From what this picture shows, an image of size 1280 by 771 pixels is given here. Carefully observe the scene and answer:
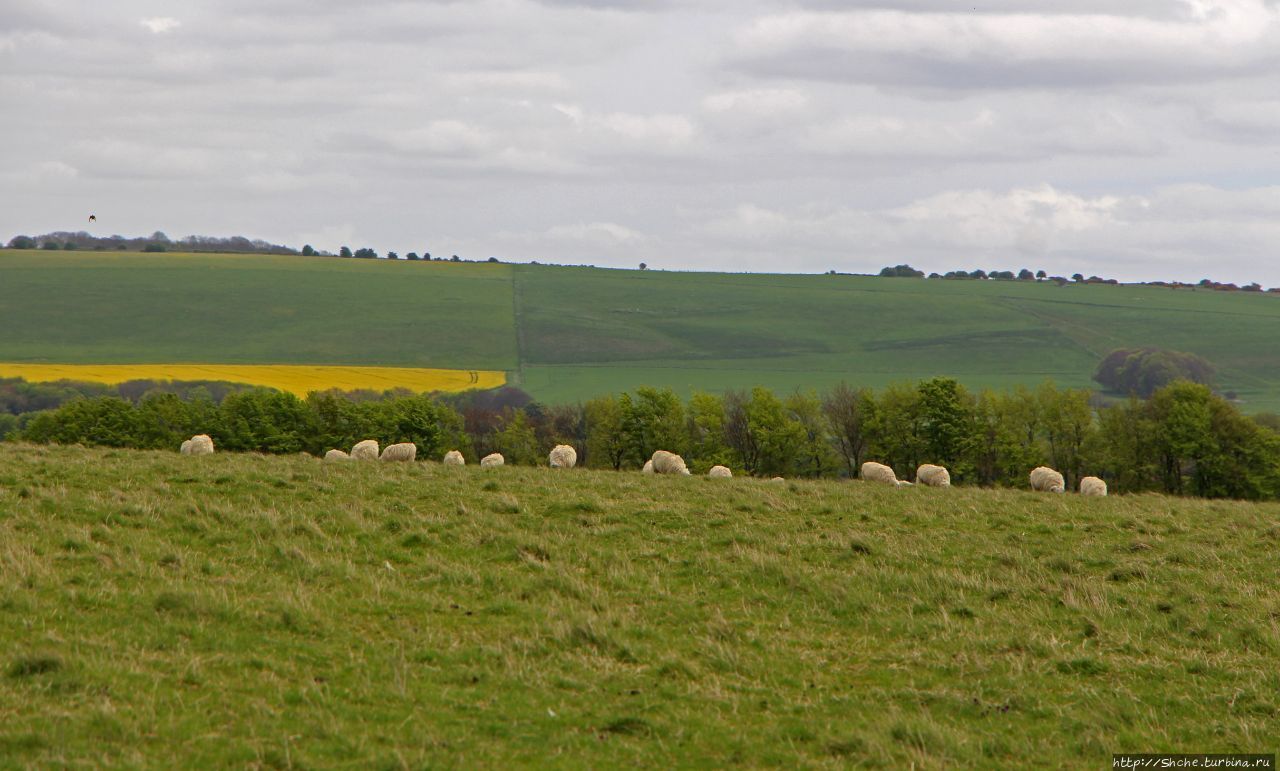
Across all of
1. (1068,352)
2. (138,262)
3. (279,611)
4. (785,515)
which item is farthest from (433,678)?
(138,262)

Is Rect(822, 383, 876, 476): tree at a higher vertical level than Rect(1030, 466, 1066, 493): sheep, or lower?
lower

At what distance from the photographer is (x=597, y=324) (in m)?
129

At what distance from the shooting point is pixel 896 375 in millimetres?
110812

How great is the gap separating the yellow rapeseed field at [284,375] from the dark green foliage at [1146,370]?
178ft

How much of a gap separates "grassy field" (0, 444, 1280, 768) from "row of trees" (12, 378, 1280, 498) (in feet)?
114

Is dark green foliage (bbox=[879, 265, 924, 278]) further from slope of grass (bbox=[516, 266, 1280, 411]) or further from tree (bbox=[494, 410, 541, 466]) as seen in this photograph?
tree (bbox=[494, 410, 541, 466])

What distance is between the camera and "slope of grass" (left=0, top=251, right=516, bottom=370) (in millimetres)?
106750

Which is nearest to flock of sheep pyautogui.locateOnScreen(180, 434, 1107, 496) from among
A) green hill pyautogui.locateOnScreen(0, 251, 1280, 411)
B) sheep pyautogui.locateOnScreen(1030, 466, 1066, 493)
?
sheep pyautogui.locateOnScreen(1030, 466, 1066, 493)

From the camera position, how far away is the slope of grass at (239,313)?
106750 mm

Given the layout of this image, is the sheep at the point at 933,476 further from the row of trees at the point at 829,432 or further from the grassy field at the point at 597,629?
the row of trees at the point at 829,432

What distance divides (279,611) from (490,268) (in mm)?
153649

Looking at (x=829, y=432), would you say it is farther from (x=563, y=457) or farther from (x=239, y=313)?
(x=239, y=313)

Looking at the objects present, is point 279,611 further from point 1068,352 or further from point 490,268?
point 490,268

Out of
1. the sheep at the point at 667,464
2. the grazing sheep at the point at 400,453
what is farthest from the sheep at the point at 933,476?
the grazing sheep at the point at 400,453
